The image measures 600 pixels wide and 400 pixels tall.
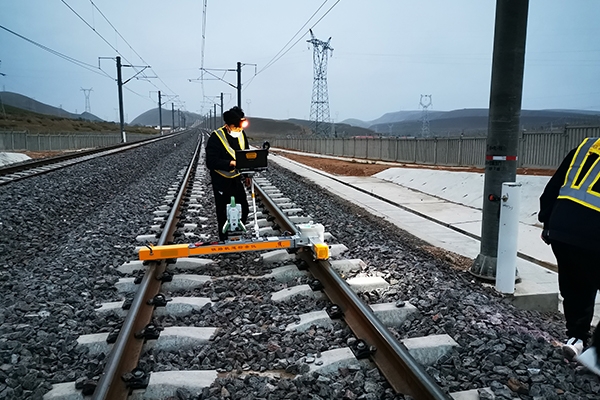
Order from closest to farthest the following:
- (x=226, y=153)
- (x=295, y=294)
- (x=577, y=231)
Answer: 1. (x=577, y=231)
2. (x=295, y=294)
3. (x=226, y=153)

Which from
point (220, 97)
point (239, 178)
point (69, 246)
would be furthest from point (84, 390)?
point (220, 97)

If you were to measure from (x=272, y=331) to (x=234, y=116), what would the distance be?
297 cm

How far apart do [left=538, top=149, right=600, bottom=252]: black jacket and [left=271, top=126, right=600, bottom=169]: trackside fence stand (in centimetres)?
1333

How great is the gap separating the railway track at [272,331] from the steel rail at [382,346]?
0.8 inches

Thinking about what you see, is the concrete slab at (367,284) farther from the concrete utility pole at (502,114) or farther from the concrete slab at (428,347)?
the concrete utility pole at (502,114)

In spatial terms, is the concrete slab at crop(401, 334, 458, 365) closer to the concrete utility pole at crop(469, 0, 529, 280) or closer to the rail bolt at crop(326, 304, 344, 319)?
the rail bolt at crop(326, 304, 344, 319)

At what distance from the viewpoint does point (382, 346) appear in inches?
134

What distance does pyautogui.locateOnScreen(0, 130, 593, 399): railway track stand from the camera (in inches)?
122

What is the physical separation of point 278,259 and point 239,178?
1.26 m

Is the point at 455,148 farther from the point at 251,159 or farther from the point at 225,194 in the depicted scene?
the point at 251,159

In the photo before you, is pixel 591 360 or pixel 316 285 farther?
pixel 316 285

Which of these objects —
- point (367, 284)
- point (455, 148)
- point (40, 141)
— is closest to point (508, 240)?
point (367, 284)

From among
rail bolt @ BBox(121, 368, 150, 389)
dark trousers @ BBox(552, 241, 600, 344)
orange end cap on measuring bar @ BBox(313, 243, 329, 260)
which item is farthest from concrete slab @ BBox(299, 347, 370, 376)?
orange end cap on measuring bar @ BBox(313, 243, 329, 260)

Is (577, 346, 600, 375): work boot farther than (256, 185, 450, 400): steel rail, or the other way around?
(577, 346, 600, 375): work boot
